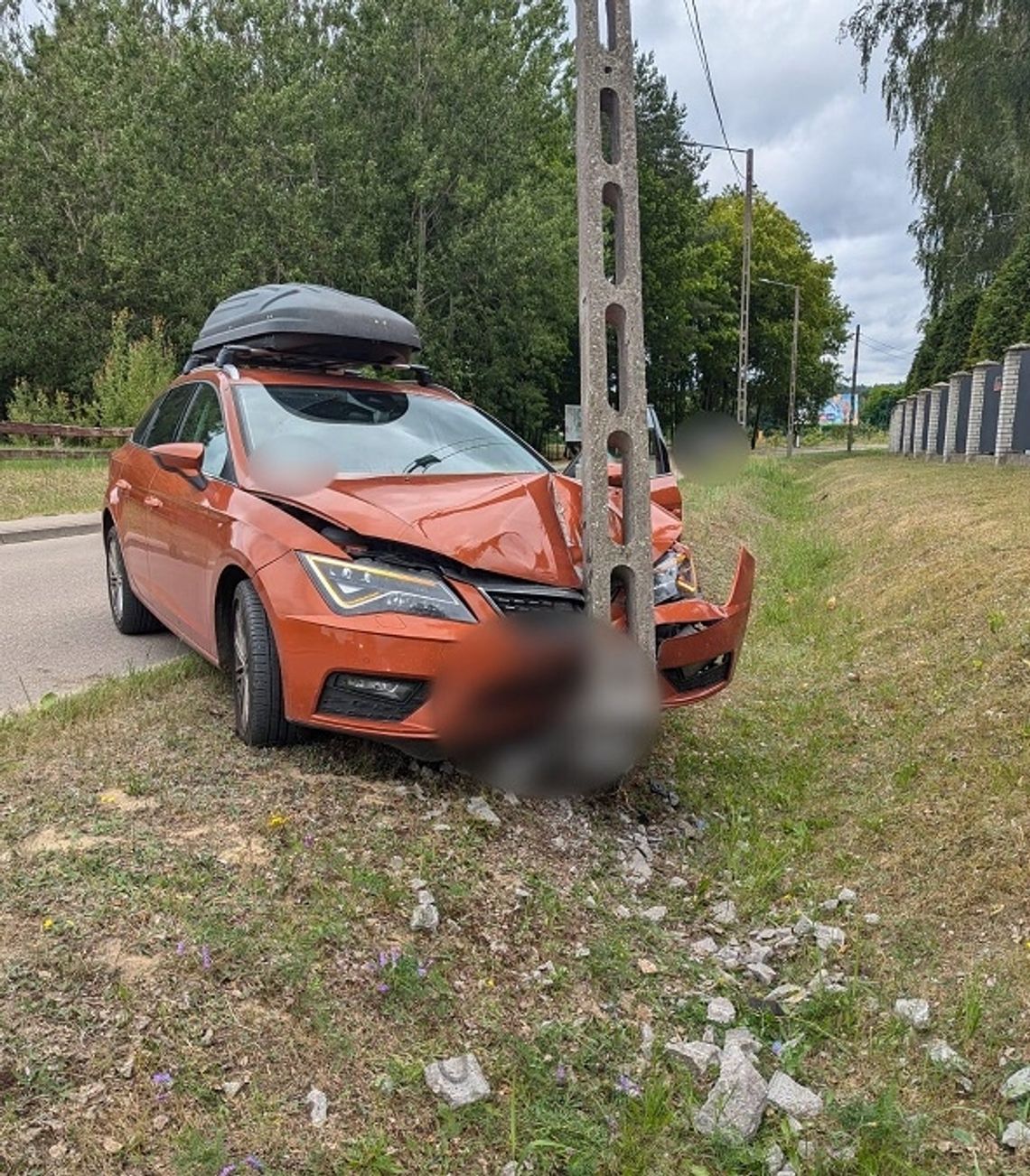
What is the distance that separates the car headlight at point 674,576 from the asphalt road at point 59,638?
2905 mm

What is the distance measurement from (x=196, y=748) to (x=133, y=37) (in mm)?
29199

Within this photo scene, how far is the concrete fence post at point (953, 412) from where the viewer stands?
2227cm

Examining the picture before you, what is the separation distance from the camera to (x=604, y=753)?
365 centimetres

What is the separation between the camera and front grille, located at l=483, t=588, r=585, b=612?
3330mm

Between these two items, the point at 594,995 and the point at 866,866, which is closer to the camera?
the point at 594,995

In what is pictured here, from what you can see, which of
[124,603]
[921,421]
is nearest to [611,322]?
[124,603]

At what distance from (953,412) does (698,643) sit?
71.1 feet

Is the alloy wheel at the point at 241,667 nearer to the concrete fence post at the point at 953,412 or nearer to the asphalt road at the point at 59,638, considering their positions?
the asphalt road at the point at 59,638

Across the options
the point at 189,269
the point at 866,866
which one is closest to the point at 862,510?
the point at 866,866

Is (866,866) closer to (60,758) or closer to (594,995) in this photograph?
(594,995)

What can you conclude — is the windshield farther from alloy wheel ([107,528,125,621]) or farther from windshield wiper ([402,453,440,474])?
alloy wheel ([107,528,125,621])

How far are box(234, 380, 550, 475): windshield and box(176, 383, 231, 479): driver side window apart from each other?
133mm

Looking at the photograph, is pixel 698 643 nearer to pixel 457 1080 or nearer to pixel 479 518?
pixel 479 518

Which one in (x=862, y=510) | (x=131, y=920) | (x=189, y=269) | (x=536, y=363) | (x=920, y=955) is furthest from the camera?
(x=536, y=363)
